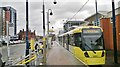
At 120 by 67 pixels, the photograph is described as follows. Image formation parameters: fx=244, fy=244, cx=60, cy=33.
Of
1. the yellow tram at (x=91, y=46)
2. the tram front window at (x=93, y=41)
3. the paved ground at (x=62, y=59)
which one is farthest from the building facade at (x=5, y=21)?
the tram front window at (x=93, y=41)

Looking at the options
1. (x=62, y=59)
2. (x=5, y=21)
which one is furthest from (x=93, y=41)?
(x=5, y=21)

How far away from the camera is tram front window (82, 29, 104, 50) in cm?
1984

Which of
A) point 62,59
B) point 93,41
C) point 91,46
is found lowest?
point 62,59

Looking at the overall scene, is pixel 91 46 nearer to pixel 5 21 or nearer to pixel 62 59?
pixel 62 59

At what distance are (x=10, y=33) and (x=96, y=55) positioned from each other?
309 inches

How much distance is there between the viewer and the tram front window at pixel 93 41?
19.8 metres

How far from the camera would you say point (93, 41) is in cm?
2012

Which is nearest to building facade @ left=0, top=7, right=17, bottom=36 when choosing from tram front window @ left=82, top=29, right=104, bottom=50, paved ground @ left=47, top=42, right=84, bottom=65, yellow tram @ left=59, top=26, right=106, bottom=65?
paved ground @ left=47, top=42, right=84, bottom=65

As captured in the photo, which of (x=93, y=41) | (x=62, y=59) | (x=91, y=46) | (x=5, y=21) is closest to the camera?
(x=5, y=21)

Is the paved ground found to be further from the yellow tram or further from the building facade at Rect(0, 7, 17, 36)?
the building facade at Rect(0, 7, 17, 36)

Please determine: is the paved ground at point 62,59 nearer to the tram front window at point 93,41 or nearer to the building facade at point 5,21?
the tram front window at point 93,41

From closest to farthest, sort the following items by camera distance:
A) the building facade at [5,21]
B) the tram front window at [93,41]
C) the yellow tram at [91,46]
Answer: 1. the building facade at [5,21]
2. the yellow tram at [91,46]
3. the tram front window at [93,41]

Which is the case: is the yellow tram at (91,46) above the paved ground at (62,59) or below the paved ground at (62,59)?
above

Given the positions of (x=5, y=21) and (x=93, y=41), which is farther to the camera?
(x=93, y=41)
